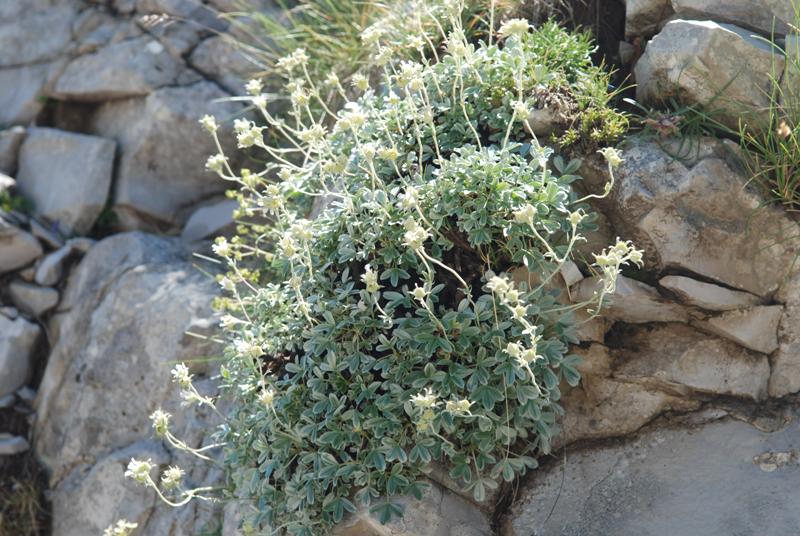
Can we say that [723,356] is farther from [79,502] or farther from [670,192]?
[79,502]

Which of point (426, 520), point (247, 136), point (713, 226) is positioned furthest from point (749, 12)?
point (426, 520)

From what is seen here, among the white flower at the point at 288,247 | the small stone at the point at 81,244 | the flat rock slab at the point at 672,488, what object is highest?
the white flower at the point at 288,247

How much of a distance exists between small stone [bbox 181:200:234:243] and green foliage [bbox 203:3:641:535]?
190cm

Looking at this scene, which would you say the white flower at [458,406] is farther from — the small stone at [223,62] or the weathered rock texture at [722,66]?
the small stone at [223,62]

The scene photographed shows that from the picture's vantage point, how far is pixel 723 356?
354cm

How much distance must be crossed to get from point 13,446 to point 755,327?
3.95 m

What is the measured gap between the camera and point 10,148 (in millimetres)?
6055

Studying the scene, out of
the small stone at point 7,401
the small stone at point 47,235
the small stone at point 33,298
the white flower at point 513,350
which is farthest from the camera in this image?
the small stone at point 47,235

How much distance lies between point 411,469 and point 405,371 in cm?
34

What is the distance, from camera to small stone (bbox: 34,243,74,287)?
5.50 metres

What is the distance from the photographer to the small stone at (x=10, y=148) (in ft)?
19.8

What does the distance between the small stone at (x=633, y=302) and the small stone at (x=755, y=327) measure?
0.53ft

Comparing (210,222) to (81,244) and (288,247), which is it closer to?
(81,244)

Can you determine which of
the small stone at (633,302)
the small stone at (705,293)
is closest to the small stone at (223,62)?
the small stone at (633,302)
